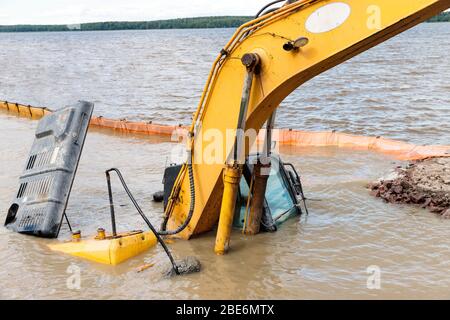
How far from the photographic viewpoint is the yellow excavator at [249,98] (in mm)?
4465

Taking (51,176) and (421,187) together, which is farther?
(421,187)

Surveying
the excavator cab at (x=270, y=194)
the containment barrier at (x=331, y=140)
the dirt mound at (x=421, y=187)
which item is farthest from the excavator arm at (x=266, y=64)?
the containment barrier at (x=331, y=140)

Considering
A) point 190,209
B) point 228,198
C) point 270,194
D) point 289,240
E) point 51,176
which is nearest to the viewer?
point 228,198

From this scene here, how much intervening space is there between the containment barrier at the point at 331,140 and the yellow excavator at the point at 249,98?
5.43 metres

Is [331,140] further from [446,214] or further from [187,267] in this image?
[187,267]

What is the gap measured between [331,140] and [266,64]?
25.0 feet

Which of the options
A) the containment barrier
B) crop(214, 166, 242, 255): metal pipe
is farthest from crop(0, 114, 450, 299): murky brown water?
the containment barrier

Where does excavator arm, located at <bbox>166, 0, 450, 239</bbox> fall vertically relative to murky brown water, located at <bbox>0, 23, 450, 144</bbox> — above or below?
below

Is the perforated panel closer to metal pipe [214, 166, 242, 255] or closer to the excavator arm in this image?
the excavator arm

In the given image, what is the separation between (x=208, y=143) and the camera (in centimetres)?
571

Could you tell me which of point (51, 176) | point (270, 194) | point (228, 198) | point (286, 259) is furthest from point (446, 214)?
point (51, 176)

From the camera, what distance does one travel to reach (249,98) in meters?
5.23

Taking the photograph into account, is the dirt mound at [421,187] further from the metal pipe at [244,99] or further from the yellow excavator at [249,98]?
the metal pipe at [244,99]

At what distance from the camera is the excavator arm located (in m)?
4.38
